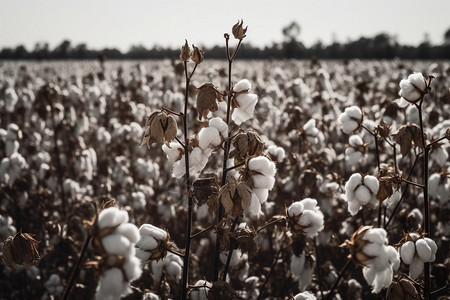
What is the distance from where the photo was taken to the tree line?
43350 millimetres

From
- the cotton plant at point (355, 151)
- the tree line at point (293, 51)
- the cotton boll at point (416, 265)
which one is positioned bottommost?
the cotton boll at point (416, 265)

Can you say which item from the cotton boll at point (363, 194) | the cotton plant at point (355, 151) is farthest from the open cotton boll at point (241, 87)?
the cotton plant at point (355, 151)

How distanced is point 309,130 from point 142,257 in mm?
1859

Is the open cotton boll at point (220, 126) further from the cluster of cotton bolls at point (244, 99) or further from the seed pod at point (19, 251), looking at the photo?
the seed pod at point (19, 251)

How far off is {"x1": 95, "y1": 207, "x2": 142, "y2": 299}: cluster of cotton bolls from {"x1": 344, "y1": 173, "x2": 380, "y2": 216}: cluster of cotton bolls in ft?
3.50

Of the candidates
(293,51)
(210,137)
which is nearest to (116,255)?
(210,137)

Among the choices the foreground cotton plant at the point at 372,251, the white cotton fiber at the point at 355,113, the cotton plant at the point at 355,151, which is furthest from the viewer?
the cotton plant at the point at 355,151

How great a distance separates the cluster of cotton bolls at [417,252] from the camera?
1634 mm

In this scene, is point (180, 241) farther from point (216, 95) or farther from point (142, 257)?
point (216, 95)

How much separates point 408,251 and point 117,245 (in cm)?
132

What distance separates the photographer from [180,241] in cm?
396

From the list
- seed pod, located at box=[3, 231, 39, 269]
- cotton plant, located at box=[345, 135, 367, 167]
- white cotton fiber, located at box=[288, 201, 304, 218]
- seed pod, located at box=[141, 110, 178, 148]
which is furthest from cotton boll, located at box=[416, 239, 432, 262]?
seed pod, located at box=[3, 231, 39, 269]

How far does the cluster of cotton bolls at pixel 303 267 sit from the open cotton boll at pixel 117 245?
154 centimetres

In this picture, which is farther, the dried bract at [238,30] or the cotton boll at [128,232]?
the dried bract at [238,30]
